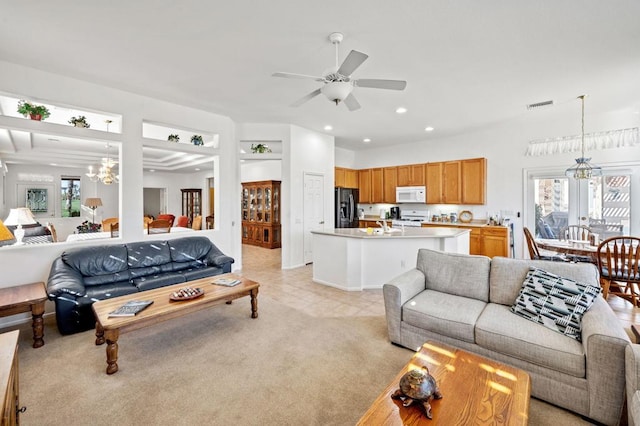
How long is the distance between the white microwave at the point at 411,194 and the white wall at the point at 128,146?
4157 mm

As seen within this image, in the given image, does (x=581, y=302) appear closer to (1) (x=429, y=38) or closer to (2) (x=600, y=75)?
(1) (x=429, y=38)

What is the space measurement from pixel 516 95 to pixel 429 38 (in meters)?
2.40

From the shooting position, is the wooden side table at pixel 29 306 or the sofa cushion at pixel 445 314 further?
the wooden side table at pixel 29 306

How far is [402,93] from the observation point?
425 centimetres

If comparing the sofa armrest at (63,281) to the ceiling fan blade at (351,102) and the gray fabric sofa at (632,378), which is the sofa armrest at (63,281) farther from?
the gray fabric sofa at (632,378)

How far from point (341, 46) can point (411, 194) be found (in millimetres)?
5003

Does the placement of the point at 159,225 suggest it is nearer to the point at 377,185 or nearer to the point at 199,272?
the point at 199,272

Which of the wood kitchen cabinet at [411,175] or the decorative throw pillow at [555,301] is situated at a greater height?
the wood kitchen cabinet at [411,175]

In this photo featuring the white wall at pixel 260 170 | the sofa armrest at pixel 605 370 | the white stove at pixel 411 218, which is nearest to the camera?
the sofa armrest at pixel 605 370

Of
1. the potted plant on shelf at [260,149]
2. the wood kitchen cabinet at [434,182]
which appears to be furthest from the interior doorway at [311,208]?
the wood kitchen cabinet at [434,182]

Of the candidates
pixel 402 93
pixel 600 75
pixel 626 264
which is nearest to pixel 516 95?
pixel 600 75

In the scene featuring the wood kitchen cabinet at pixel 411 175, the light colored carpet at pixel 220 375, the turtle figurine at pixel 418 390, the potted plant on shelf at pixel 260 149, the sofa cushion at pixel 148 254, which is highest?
the potted plant on shelf at pixel 260 149

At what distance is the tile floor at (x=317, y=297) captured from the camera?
140 inches

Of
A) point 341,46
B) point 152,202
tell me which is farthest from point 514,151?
point 152,202
